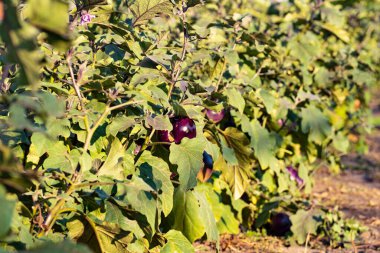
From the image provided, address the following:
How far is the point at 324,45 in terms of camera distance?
234 inches

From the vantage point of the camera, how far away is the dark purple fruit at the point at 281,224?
4.07 meters

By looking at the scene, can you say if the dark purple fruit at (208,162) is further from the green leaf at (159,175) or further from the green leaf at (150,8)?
the green leaf at (150,8)

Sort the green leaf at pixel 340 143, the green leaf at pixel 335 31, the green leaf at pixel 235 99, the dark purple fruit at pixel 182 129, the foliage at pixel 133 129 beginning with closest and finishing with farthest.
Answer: the foliage at pixel 133 129, the dark purple fruit at pixel 182 129, the green leaf at pixel 235 99, the green leaf at pixel 335 31, the green leaf at pixel 340 143

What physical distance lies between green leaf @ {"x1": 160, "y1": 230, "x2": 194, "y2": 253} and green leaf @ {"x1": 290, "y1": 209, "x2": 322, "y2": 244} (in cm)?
128

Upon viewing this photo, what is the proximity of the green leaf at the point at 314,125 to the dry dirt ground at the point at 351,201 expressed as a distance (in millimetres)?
608

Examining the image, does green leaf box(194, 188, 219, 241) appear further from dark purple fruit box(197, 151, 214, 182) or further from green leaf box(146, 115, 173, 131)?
green leaf box(146, 115, 173, 131)

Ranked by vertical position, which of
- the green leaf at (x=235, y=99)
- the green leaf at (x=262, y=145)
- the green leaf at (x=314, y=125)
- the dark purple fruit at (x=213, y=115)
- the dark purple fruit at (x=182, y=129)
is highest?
the dark purple fruit at (x=182, y=129)

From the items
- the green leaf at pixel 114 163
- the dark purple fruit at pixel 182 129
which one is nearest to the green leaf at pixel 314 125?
the dark purple fruit at pixel 182 129

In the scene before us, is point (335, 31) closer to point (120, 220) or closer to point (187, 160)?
point (187, 160)

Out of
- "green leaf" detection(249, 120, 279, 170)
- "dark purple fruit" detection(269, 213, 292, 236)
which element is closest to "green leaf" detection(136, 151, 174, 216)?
"green leaf" detection(249, 120, 279, 170)

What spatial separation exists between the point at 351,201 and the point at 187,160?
285 centimetres

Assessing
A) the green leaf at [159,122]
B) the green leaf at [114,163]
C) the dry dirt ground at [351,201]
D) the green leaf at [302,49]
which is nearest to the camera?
the green leaf at [114,163]

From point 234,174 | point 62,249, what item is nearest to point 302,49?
point 234,174

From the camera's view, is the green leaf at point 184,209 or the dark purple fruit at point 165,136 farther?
the green leaf at point 184,209
